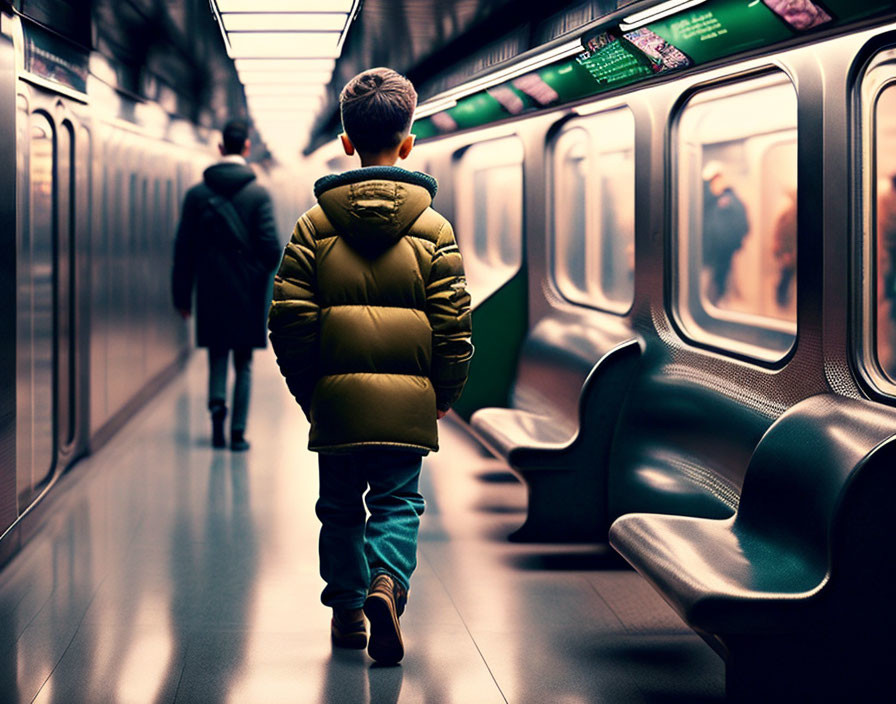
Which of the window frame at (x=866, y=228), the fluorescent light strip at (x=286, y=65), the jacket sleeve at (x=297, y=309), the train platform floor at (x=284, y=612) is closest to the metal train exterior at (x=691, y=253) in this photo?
the window frame at (x=866, y=228)

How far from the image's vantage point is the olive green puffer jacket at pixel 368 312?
3.18 metres

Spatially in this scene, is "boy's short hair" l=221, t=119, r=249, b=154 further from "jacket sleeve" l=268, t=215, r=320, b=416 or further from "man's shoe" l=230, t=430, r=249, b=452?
"jacket sleeve" l=268, t=215, r=320, b=416

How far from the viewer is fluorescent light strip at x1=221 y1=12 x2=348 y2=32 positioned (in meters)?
5.89

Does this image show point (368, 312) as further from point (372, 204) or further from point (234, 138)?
point (234, 138)

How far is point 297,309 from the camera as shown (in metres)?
3.15

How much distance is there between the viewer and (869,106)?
129 inches

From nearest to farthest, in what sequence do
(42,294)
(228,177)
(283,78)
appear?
(42,294), (228,177), (283,78)

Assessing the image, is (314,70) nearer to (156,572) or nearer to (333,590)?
(156,572)

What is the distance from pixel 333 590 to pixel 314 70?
17.4 feet

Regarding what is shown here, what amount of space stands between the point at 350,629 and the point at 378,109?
57.8 inches

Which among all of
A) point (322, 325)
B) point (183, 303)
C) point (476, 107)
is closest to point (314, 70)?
point (476, 107)

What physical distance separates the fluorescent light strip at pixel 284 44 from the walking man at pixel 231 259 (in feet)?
1.55

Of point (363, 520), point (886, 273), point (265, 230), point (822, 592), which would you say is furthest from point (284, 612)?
point (265, 230)

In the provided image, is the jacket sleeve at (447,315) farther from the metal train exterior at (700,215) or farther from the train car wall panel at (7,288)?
the train car wall panel at (7,288)
